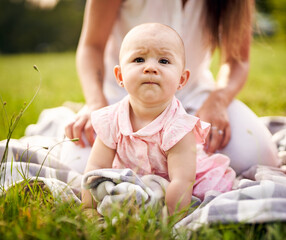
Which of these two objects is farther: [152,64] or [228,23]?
[228,23]

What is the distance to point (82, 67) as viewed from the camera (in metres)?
2.14

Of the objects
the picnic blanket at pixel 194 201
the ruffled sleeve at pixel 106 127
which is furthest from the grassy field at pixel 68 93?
the picnic blanket at pixel 194 201

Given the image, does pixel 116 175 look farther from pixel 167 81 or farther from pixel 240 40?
pixel 240 40

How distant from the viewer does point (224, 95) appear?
207 cm

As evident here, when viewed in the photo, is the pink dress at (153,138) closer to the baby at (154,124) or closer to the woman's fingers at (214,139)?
the baby at (154,124)

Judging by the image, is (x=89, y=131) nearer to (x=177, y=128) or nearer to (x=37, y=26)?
(x=177, y=128)

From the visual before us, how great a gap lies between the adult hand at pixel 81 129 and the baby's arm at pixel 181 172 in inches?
21.0

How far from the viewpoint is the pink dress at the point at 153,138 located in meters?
1.39

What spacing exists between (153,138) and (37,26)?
48.1ft

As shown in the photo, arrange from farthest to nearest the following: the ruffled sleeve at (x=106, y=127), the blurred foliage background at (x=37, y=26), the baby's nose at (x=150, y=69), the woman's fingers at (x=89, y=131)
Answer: the blurred foliage background at (x=37, y=26) < the woman's fingers at (x=89, y=131) < the ruffled sleeve at (x=106, y=127) < the baby's nose at (x=150, y=69)

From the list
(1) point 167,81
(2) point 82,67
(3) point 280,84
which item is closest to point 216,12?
(2) point 82,67

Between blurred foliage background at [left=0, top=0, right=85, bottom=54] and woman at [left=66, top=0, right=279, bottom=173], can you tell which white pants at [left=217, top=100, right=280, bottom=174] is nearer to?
woman at [left=66, top=0, right=279, bottom=173]

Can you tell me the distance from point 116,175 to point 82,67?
1.05m

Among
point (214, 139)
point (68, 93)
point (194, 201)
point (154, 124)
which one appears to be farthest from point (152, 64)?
point (68, 93)
